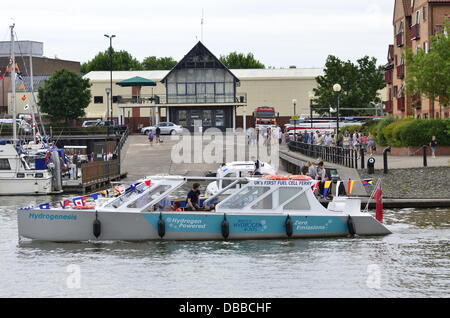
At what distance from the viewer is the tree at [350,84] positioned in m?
111

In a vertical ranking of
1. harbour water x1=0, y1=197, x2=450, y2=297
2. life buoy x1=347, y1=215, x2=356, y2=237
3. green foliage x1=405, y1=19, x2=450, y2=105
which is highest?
green foliage x1=405, y1=19, x2=450, y2=105

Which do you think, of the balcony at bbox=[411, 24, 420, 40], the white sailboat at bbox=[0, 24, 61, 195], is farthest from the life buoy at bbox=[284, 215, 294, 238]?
the balcony at bbox=[411, 24, 420, 40]

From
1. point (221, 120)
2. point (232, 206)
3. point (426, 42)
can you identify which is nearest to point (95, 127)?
point (221, 120)

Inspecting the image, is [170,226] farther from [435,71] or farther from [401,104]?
[401,104]

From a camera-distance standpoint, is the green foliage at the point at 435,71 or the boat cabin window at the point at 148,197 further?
the green foliage at the point at 435,71

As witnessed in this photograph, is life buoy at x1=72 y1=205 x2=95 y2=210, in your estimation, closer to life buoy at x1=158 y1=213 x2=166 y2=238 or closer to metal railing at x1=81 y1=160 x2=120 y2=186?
life buoy at x1=158 y1=213 x2=166 y2=238

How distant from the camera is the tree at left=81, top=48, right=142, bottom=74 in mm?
159750

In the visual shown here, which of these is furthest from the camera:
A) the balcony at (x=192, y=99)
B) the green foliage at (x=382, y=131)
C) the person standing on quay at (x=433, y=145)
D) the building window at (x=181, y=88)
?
the building window at (x=181, y=88)

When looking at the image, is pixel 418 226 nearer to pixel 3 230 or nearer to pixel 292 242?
pixel 292 242

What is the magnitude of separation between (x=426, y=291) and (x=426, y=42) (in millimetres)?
54359

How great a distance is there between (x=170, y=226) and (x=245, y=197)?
8.21 ft

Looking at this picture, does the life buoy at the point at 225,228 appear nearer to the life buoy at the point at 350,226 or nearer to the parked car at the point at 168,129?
the life buoy at the point at 350,226

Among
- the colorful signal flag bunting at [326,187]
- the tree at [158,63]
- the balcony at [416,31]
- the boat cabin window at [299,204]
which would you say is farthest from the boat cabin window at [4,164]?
the tree at [158,63]

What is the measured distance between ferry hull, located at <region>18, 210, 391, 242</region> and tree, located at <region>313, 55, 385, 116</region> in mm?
82928
